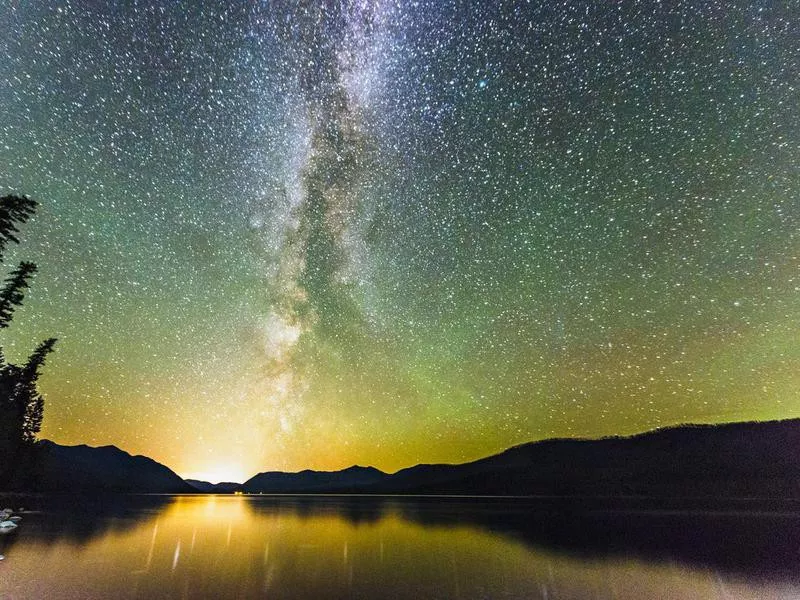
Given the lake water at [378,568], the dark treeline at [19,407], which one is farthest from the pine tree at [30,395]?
the lake water at [378,568]

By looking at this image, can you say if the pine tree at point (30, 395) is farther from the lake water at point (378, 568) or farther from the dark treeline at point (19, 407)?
the lake water at point (378, 568)

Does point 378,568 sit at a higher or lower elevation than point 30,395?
lower

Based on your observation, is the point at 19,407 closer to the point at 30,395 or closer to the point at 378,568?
the point at 30,395

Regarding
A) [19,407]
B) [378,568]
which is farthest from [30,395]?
[378,568]

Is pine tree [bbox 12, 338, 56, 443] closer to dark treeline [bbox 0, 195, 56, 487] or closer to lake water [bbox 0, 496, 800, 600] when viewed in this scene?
dark treeline [bbox 0, 195, 56, 487]

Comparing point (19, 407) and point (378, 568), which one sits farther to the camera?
point (19, 407)

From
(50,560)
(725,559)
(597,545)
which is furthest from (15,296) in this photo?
(725,559)

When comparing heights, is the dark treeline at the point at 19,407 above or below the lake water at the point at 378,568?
above

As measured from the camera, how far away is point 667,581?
23250 mm

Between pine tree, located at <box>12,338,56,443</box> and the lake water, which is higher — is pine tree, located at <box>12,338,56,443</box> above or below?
above

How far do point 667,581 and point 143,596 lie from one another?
2667 centimetres

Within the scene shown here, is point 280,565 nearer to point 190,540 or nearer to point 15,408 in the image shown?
point 190,540

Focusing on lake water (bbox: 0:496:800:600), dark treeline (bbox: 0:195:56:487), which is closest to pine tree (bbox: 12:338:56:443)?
dark treeline (bbox: 0:195:56:487)

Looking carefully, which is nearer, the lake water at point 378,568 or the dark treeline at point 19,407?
the lake water at point 378,568
